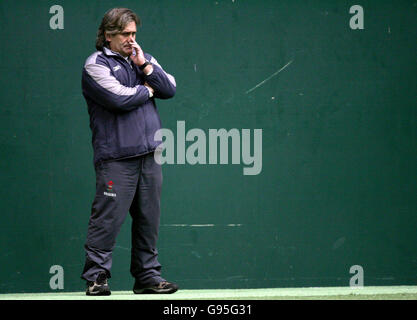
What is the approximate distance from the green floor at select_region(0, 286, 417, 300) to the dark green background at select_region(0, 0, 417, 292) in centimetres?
22

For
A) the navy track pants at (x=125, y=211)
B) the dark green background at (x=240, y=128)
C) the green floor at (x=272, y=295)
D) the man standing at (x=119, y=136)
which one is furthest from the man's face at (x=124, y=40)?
the green floor at (x=272, y=295)

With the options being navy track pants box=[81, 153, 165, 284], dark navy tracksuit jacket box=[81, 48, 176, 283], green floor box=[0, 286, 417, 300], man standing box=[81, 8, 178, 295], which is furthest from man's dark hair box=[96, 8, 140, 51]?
green floor box=[0, 286, 417, 300]

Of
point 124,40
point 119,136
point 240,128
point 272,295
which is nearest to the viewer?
point 119,136

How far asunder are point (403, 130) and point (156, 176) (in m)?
2.21

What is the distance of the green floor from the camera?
4.68 metres

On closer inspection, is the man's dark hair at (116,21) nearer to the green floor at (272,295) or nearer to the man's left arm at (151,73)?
the man's left arm at (151,73)

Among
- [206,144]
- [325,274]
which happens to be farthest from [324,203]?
[206,144]

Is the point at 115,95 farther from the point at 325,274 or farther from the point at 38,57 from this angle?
the point at 325,274

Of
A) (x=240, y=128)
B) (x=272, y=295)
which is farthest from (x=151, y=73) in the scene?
(x=272, y=295)

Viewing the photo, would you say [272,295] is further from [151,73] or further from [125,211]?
[151,73]

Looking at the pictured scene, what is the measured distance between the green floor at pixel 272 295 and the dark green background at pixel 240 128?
0.22 metres

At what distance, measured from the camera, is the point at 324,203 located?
568 cm

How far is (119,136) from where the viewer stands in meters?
4.53

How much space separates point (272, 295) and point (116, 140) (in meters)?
1.59
